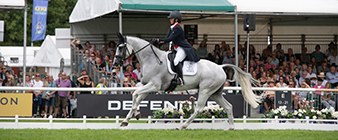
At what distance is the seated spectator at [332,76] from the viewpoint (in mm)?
18181

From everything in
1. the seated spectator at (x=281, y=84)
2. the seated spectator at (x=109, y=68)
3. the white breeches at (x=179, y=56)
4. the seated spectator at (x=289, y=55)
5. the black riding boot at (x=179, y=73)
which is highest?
the seated spectator at (x=289, y=55)

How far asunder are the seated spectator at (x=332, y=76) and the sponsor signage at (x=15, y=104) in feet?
38.6

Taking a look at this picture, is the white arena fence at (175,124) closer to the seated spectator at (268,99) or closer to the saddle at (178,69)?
the seated spectator at (268,99)

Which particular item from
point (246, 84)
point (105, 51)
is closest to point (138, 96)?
point (246, 84)

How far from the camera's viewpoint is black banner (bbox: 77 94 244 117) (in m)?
11.5

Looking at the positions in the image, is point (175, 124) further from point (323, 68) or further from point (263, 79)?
point (323, 68)

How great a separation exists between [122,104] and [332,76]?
9952 millimetres

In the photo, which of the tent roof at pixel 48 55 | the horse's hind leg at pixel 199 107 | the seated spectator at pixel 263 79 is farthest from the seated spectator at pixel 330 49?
the tent roof at pixel 48 55

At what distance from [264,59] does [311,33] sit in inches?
147

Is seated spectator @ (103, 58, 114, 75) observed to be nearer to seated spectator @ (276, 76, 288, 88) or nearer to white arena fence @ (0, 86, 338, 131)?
white arena fence @ (0, 86, 338, 131)

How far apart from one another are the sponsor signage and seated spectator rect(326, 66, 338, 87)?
11764 millimetres

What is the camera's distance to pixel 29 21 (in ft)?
135

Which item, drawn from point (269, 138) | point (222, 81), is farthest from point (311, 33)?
point (269, 138)

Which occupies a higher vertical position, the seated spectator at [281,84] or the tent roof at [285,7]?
the tent roof at [285,7]
